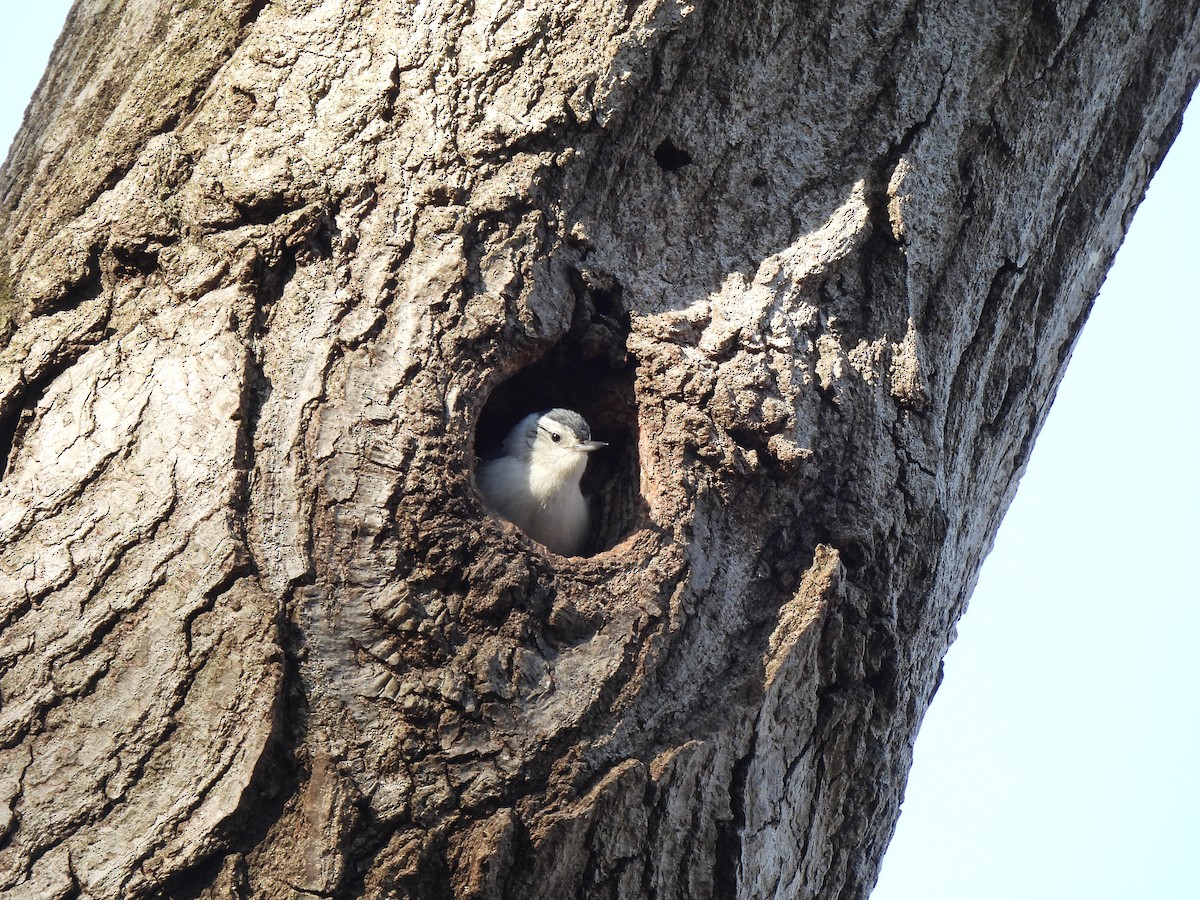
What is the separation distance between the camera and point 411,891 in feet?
8.02

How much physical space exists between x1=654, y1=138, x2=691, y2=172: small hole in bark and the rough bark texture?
12 mm

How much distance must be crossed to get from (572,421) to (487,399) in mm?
1072

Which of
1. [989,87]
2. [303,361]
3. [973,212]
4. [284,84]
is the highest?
[989,87]

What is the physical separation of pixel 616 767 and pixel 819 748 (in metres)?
0.66

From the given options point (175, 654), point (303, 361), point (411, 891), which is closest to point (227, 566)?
point (175, 654)

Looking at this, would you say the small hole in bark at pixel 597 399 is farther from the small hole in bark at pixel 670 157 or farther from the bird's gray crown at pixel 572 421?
the small hole in bark at pixel 670 157

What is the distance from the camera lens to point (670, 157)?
3148 millimetres

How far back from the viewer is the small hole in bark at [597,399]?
3.17 m

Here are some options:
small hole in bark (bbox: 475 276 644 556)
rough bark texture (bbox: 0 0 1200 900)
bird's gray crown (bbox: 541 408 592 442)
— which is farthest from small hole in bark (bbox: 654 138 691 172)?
bird's gray crown (bbox: 541 408 592 442)

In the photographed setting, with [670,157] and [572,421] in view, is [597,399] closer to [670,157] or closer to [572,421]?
[572,421]

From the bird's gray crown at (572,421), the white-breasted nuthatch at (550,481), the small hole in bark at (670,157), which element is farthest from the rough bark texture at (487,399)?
the white-breasted nuthatch at (550,481)

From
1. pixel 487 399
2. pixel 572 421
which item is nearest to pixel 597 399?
pixel 572 421

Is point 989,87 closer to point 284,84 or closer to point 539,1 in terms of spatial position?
point 539,1

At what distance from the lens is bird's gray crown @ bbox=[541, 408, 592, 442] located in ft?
13.2
